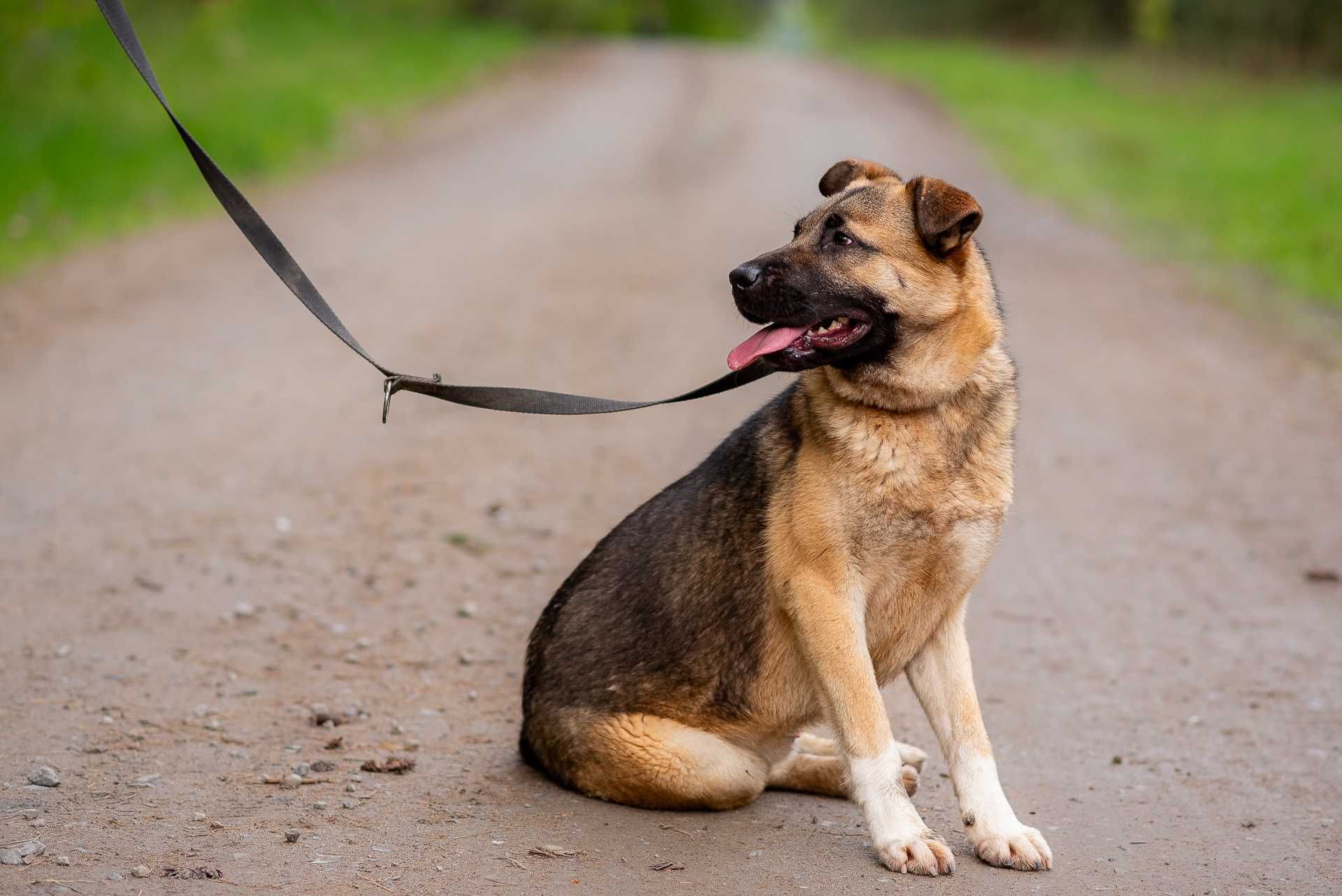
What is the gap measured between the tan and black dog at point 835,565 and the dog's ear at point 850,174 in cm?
41

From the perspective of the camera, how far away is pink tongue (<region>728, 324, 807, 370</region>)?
4.17 metres

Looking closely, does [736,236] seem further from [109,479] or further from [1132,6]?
[1132,6]

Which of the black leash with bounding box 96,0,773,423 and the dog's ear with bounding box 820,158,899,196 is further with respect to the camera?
the dog's ear with bounding box 820,158,899,196

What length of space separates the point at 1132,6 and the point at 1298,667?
126 ft

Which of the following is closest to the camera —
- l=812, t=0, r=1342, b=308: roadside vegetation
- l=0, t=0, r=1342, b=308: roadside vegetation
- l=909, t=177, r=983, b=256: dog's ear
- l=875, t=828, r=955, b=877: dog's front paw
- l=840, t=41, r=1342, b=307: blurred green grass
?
l=875, t=828, r=955, b=877: dog's front paw

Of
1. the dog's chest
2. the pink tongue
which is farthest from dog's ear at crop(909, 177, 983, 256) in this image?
the dog's chest

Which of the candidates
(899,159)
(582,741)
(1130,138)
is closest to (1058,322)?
(899,159)

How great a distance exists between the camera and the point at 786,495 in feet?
13.7

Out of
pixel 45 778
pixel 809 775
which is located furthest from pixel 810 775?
pixel 45 778

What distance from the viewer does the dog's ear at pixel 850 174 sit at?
4.83 metres

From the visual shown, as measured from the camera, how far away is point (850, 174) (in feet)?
16.0

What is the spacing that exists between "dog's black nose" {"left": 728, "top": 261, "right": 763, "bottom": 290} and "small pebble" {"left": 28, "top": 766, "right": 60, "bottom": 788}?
2587 mm

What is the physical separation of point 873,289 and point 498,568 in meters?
3.10

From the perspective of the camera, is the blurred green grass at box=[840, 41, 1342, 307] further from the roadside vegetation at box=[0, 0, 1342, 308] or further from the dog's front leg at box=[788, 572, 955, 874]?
the dog's front leg at box=[788, 572, 955, 874]
